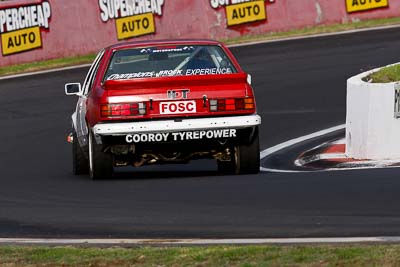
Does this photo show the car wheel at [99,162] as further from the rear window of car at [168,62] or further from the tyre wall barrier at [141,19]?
the tyre wall barrier at [141,19]

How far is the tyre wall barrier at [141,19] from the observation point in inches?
1028

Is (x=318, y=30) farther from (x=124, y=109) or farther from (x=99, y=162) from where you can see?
(x=124, y=109)

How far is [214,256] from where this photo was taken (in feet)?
25.0

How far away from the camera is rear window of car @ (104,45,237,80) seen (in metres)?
12.8

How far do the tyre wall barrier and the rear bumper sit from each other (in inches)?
549

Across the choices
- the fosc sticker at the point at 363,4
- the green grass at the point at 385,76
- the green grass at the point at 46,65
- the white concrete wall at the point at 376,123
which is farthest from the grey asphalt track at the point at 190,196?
the fosc sticker at the point at 363,4

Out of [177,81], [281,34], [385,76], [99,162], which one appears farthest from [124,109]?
[281,34]

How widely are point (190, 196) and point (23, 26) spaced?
15871 mm

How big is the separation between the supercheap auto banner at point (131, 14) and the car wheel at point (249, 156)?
1448cm

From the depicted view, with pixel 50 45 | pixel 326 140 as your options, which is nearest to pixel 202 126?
pixel 326 140

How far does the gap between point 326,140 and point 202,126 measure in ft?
13.8

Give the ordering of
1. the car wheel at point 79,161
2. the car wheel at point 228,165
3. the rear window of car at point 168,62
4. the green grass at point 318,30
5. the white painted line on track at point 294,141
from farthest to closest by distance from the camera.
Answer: the green grass at point 318,30 < the white painted line on track at point 294,141 < the car wheel at point 79,161 < the car wheel at point 228,165 < the rear window of car at point 168,62

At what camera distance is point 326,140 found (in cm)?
1609

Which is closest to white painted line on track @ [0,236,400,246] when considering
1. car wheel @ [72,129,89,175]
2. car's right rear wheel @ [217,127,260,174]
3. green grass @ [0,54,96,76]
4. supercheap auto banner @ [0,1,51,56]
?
car's right rear wheel @ [217,127,260,174]
